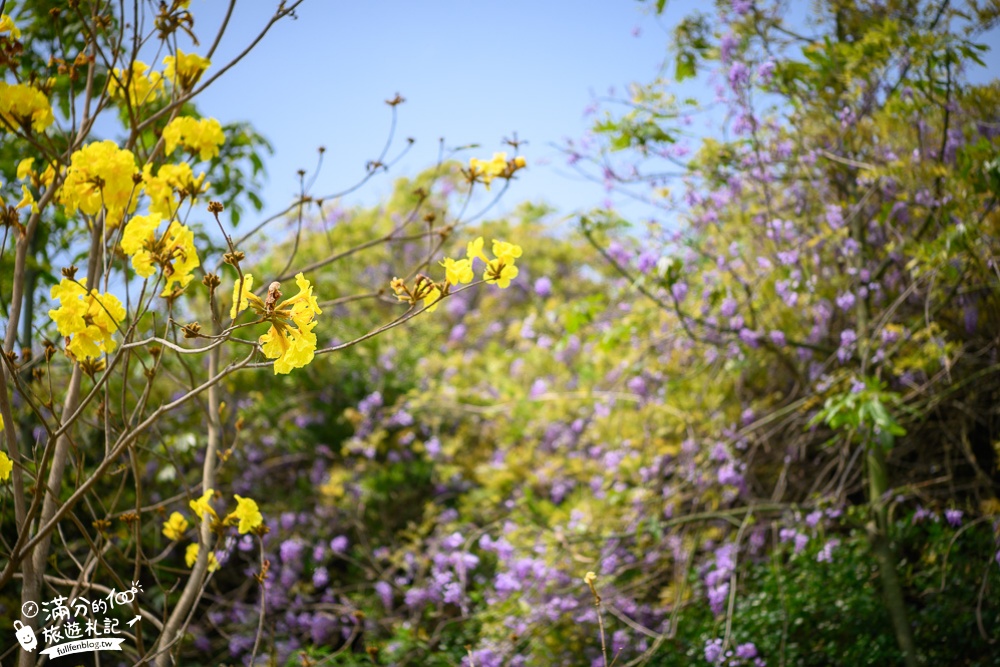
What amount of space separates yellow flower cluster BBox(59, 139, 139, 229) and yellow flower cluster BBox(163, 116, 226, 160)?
20 cm

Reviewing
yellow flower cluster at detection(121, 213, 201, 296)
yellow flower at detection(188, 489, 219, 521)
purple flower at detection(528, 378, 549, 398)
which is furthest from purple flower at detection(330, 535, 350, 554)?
yellow flower cluster at detection(121, 213, 201, 296)

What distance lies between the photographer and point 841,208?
2.85 m

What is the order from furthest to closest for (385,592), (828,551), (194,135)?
(385,592) < (828,551) < (194,135)

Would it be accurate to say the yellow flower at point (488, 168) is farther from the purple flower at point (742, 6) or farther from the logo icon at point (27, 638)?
the purple flower at point (742, 6)

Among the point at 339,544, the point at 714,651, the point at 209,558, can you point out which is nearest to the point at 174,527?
the point at 209,558

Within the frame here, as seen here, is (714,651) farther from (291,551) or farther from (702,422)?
(291,551)

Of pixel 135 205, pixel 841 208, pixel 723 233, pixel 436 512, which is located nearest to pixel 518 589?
pixel 436 512

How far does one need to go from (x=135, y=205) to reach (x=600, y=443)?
8.59ft

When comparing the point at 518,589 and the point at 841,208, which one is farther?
the point at 518,589

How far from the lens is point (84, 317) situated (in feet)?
4.07

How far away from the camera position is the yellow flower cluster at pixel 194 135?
162 cm

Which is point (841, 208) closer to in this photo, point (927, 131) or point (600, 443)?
point (927, 131)

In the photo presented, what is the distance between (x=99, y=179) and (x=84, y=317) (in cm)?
27

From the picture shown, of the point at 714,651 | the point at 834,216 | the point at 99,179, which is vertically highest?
the point at 834,216
